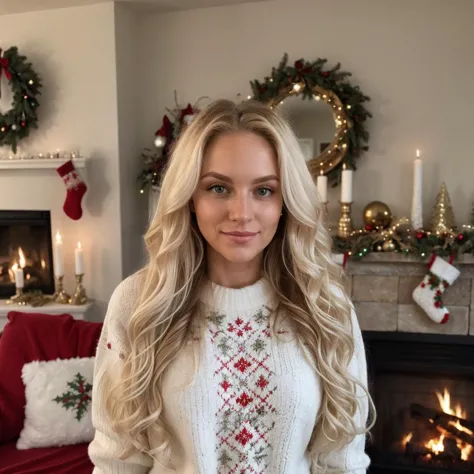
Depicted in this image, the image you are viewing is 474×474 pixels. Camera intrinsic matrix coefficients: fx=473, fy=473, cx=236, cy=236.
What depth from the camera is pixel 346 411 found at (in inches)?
41.3

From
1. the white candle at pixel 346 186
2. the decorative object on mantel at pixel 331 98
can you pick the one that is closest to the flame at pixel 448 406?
the white candle at pixel 346 186

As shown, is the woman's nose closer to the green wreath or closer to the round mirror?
the round mirror

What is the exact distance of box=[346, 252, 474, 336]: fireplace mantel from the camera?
94.9 inches

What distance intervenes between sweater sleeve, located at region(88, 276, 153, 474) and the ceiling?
218 centimetres

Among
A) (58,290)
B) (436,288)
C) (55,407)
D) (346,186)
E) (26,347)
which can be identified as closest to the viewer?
(55,407)

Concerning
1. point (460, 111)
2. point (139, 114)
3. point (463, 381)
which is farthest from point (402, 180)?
point (139, 114)

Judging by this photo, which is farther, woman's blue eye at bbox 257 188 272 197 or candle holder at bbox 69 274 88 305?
candle holder at bbox 69 274 88 305

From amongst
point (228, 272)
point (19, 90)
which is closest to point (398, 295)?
point (228, 272)

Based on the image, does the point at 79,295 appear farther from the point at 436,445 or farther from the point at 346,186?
the point at 436,445

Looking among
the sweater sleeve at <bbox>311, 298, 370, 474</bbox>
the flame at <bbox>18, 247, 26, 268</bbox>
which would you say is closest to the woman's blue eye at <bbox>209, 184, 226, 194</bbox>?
the sweater sleeve at <bbox>311, 298, 370, 474</bbox>

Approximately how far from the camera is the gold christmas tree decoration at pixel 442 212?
7.84 feet

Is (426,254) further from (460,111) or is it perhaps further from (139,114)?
(139,114)

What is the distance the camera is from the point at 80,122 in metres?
2.78

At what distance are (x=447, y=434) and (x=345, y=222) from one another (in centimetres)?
119
